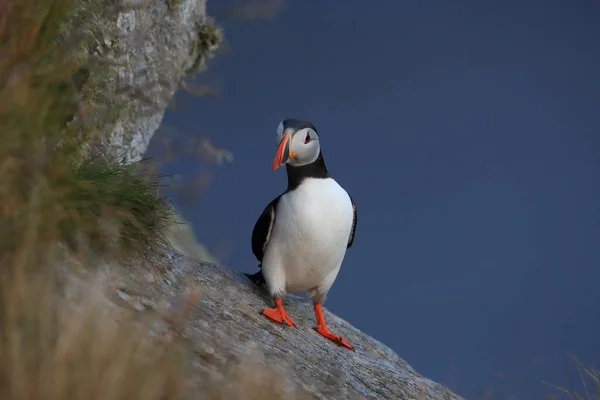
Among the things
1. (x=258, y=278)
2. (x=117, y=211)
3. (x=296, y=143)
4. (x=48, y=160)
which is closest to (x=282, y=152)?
(x=296, y=143)

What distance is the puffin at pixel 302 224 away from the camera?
6.60 metres

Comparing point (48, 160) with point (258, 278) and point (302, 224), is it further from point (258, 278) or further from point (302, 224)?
point (258, 278)

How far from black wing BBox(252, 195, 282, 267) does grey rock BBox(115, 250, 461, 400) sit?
1.10 ft

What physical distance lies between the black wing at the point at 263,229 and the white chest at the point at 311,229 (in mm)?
66

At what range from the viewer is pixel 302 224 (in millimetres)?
6668

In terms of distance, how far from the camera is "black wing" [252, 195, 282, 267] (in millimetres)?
6977

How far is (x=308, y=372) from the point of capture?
4.91 m

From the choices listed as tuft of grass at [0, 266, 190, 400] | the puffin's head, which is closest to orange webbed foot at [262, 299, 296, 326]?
the puffin's head

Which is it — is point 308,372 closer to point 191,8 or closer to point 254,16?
point 254,16

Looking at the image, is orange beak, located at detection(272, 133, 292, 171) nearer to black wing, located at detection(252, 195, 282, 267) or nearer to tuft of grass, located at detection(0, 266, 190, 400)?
black wing, located at detection(252, 195, 282, 267)

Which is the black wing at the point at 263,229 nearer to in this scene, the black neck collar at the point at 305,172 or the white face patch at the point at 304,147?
the black neck collar at the point at 305,172

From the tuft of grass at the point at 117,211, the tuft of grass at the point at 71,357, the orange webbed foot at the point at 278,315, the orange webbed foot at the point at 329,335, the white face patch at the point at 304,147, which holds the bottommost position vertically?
the orange webbed foot at the point at 329,335

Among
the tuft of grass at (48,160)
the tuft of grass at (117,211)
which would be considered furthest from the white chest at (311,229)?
the tuft of grass at (48,160)

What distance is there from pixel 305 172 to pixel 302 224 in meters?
0.42
